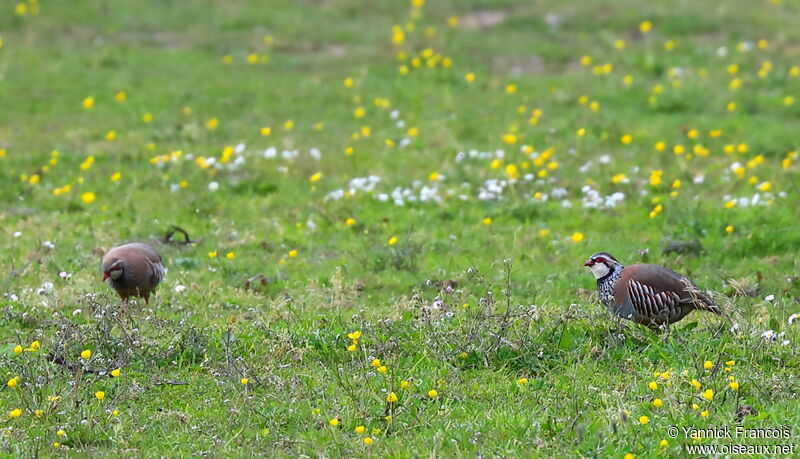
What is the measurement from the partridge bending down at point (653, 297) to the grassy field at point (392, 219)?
17 centimetres

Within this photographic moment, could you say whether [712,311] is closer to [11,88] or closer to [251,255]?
[251,255]

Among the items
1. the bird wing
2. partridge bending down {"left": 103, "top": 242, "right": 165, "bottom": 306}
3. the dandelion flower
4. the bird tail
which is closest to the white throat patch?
the bird wing

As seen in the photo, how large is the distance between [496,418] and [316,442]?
45.6 inches

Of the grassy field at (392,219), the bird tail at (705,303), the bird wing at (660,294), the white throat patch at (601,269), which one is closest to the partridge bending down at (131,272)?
the grassy field at (392,219)

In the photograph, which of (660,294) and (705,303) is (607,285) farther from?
(705,303)

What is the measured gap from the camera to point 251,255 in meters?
11.0

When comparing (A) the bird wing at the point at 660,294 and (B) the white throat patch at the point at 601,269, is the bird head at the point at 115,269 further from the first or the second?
(A) the bird wing at the point at 660,294

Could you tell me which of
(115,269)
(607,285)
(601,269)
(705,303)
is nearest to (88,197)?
(115,269)

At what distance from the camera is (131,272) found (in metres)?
9.28

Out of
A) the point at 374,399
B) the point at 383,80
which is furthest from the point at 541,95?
the point at 374,399

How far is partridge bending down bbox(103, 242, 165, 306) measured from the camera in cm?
928

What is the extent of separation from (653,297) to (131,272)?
171 inches

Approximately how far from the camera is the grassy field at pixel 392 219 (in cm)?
709


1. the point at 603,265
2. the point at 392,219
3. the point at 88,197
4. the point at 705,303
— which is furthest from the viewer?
the point at 88,197
